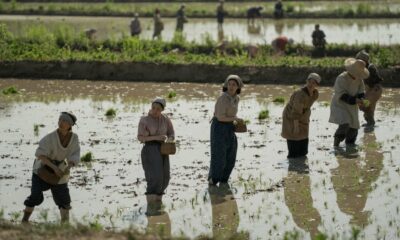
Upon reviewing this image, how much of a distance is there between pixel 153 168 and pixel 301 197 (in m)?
1.80

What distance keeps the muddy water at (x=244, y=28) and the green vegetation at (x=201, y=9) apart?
Result: 3.06 feet

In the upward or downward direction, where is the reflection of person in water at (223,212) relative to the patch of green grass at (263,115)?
downward

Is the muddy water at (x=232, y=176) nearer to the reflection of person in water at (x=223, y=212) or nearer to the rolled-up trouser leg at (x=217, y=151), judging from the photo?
the reflection of person in water at (x=223, y=212)

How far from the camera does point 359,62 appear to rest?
14.9m

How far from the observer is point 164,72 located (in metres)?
22.5

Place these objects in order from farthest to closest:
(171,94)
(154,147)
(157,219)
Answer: (171,94)
(154,147)
(157,219)

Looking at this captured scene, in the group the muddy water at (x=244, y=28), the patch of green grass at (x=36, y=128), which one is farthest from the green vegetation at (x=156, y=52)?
the patch of green grass at (x=36, y=128)

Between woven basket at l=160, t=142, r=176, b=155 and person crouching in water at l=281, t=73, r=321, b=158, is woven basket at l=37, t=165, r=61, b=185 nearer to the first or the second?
woven basket at l=160, t=142, r=176, b=155

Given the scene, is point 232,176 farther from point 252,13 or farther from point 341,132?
point 252,13

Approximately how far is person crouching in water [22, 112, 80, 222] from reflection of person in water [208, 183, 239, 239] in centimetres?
163

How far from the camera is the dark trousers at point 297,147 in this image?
1431cm

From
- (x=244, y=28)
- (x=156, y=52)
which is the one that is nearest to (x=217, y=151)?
(x=156, y=52)

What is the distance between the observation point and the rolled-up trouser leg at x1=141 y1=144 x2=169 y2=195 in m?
11.7

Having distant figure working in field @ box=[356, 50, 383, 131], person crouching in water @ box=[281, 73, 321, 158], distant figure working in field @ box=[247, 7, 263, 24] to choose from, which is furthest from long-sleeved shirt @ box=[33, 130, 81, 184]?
distant figure working in field @ box=[247, 7, 263, 24]
